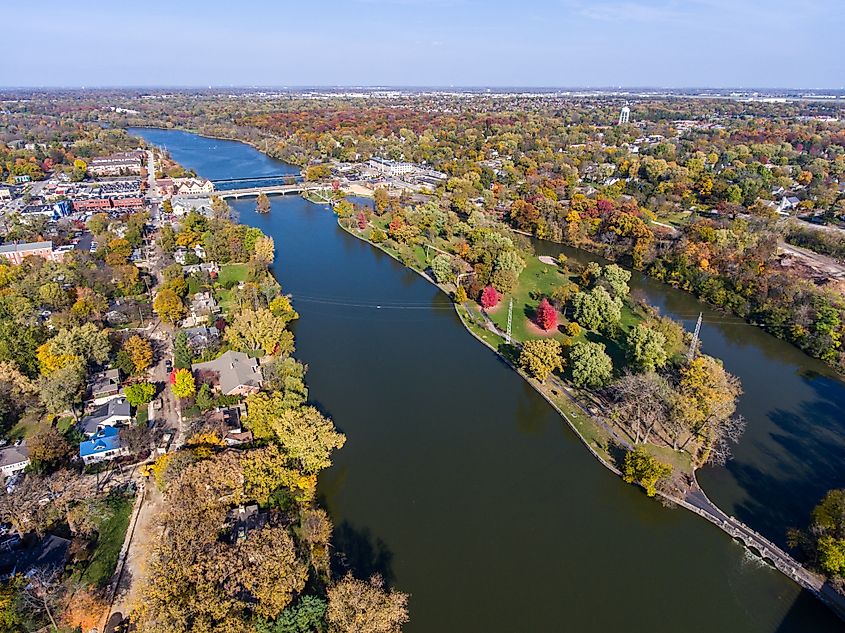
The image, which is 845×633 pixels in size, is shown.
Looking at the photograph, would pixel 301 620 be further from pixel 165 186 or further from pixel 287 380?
pixel 165 186

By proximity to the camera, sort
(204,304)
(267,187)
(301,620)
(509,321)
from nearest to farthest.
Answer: (301,620), (509,321), (204,304), (267,187)

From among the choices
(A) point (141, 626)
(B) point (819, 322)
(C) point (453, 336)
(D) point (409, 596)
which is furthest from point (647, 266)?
(A) point (141, 626)

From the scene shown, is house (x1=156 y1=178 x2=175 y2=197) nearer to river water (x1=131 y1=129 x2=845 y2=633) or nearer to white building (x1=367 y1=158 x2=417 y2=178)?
white building (x1=367 y1=158 x2=417 y2=178)

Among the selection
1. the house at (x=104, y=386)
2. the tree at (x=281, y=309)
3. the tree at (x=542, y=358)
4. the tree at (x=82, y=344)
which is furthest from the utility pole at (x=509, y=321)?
the tree at (x=82, y=344)

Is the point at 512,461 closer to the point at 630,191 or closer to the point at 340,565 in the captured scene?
the point at 340,565

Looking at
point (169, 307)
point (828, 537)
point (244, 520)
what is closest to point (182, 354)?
point (169, 307)

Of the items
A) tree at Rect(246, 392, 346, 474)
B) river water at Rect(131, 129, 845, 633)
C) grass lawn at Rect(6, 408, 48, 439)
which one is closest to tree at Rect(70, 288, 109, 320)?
grass lawn at Rect(6, 408, 48, 439)
